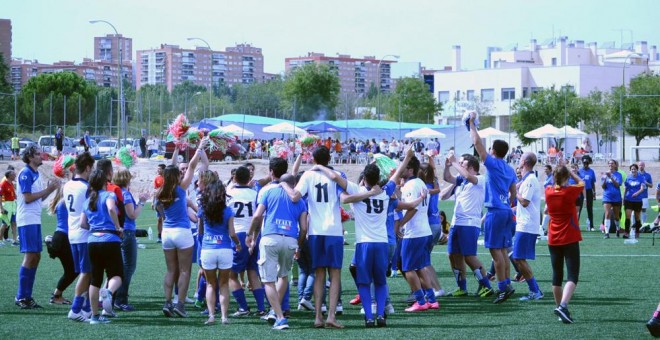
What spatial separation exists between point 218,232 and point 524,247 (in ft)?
13.9

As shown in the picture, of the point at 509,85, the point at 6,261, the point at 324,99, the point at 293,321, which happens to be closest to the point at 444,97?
the point at 509,85

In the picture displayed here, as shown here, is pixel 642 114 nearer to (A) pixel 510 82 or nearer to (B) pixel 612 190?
(A) pixel 510 82

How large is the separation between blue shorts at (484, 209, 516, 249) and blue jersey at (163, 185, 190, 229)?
153 inches

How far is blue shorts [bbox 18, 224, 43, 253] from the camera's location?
12.1 meters

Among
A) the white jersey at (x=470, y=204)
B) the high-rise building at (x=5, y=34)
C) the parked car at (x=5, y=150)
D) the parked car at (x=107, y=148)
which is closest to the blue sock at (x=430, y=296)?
the white jersey at (x=470, y=204)

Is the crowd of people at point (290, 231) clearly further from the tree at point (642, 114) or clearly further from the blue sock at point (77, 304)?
the tree at point (642, 114)

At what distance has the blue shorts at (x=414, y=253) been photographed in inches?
466

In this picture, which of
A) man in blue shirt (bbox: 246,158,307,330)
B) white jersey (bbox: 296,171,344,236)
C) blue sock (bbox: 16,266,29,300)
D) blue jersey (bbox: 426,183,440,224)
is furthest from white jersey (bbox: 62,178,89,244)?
blue jersey (bbox: 426,183,440,224)

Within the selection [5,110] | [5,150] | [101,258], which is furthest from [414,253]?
[5,110]

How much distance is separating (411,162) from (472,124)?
0.86 m

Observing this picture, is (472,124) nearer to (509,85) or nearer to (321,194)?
(321,194)

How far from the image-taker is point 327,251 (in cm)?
1030

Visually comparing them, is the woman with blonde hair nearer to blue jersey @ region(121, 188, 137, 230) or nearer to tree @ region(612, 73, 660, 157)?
blue jersey @ region(121, 188, 137, 230)

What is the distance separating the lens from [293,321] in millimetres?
11000
